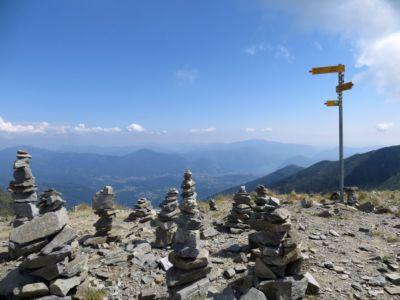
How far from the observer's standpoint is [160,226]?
52.2 ft

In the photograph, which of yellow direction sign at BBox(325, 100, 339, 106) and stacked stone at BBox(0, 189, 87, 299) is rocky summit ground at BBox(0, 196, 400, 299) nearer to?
stacked stone at BBox(0, 189, 87, 299)

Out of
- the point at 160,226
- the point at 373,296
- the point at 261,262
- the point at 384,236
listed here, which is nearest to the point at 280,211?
the point at 261,262

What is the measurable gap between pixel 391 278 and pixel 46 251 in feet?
40.1

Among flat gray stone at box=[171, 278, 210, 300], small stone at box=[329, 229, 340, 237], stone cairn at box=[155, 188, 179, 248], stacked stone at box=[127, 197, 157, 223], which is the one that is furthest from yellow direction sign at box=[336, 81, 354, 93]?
flat gray stone at box=[171, 278, 210, 300]

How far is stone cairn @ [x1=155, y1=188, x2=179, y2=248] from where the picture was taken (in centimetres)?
1566

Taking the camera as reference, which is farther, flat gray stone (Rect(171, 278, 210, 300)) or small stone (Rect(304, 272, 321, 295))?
small stone (Rect(304, 272, 321, 295))

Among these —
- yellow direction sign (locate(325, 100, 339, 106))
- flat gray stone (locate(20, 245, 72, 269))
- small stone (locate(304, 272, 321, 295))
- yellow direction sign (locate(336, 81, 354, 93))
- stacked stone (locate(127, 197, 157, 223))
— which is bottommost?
stacked stone (locate(127, 197, 157, 223))

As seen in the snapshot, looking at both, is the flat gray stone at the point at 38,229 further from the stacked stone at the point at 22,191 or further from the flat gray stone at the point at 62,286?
the stacked stone at the point at 22,191

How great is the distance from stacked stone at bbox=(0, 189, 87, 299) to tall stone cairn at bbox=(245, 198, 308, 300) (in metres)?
6.47

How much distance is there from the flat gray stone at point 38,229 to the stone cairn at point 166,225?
584cm

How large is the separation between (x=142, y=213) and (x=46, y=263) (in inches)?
522

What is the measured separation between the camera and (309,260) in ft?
39.3

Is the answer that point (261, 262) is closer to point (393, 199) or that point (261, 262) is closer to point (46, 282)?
point (46, 282)

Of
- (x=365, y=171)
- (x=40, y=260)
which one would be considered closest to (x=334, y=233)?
(x=40, y=260)
